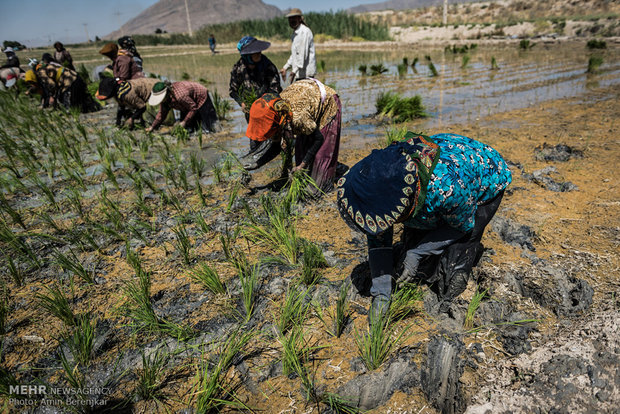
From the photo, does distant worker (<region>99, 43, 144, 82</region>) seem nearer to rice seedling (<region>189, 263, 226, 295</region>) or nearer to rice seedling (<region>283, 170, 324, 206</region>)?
rice seedling (<region>283, 170, 324, 206</region>)

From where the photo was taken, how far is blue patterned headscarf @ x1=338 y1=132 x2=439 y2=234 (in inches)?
54.7

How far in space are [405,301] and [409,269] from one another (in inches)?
7.1

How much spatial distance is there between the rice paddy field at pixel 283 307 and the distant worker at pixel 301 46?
2.08 metres

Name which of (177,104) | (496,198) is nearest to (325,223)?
(496,198)

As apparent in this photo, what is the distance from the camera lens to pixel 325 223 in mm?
2881

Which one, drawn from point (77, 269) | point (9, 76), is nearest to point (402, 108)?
point (77, 269)

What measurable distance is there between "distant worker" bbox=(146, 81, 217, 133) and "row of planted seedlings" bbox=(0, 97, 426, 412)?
5.93 ft

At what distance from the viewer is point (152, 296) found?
218 cm

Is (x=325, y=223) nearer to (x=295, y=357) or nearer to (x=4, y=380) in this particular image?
(x=295, y=357)

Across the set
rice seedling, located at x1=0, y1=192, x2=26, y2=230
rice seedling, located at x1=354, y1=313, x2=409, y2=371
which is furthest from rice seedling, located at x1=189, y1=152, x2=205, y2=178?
rice seedling, located at x1=354, y1=313, x2=409, y2=371

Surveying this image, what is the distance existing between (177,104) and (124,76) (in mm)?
1579

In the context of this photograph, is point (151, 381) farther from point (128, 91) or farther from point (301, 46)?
point (128, 91)

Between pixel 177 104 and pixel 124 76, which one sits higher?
pixel 124 76

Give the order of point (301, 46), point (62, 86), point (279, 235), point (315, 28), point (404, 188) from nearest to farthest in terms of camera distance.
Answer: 1. point (404, 188)
2. point (279, 235)
3. point (301, 46)
4. point (62, 86)
5. point (315, 28)
